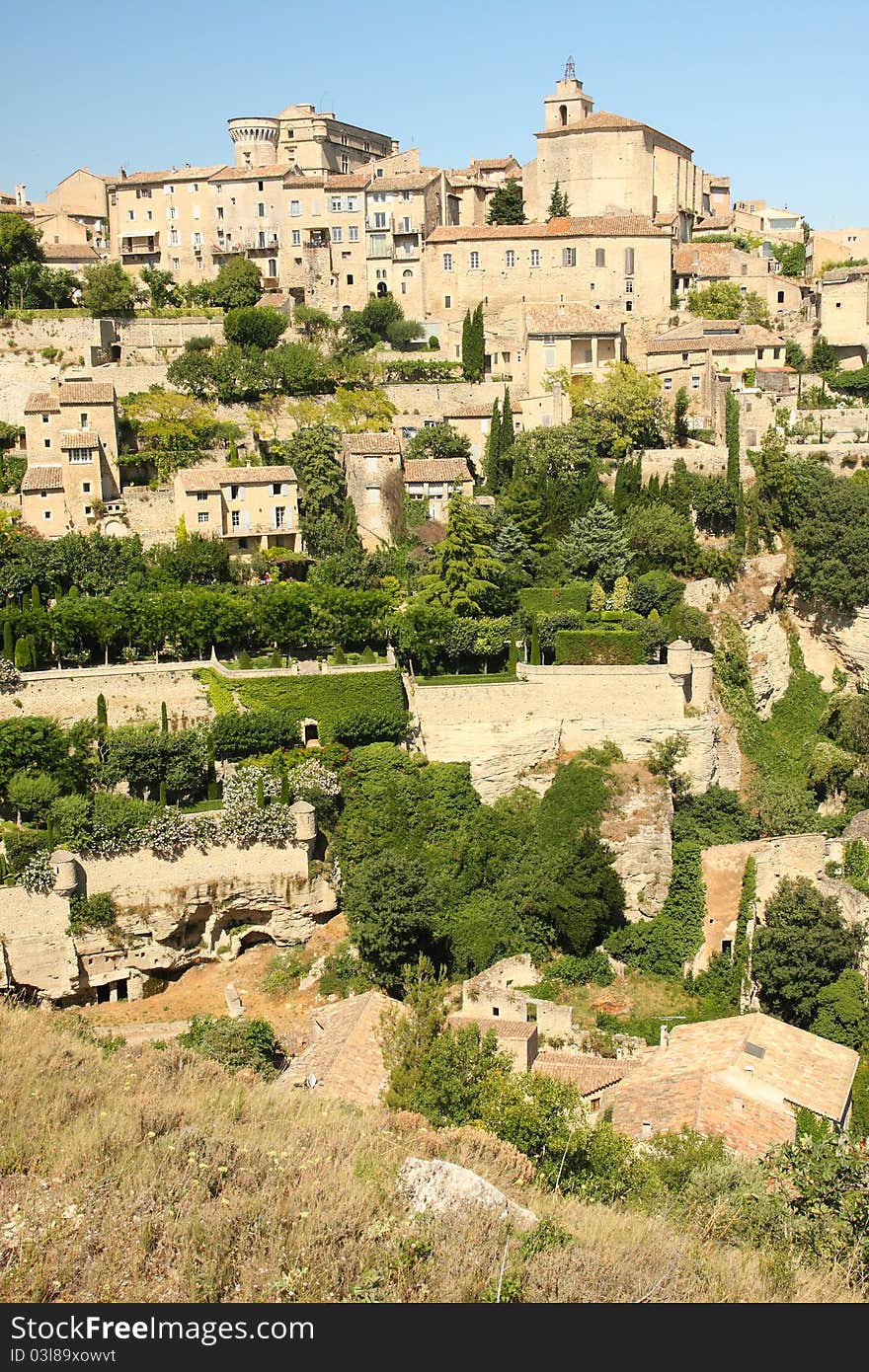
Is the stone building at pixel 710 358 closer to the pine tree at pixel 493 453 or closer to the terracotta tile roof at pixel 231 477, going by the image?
the pine tree at pixel 493 453

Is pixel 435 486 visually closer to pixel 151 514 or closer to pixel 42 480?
pixel 151 514

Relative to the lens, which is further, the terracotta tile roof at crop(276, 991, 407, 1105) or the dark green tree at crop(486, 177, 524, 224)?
the dark green tree at crop(486, 177, 524, 224)

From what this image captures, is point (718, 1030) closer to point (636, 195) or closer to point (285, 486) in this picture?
point (285, 486)

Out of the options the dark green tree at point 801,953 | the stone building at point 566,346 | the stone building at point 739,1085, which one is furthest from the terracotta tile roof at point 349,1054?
the stone building at point 566,346

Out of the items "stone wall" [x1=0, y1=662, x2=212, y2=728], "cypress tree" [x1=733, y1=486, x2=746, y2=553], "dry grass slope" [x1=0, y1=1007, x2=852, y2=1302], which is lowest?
"dry grass slope" [x1=0, y1=1007, x2=852, y2=1302]

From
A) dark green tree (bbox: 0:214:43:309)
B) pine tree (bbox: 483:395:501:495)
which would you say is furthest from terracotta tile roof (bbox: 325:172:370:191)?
pine tree (bbox: 483:395:501:495)

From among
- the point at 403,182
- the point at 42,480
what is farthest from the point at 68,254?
the point at 42,480

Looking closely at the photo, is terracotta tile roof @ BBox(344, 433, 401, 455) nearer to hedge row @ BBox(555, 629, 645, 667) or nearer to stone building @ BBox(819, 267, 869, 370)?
hedge row @ BBox(555, 629, 645, 667)
